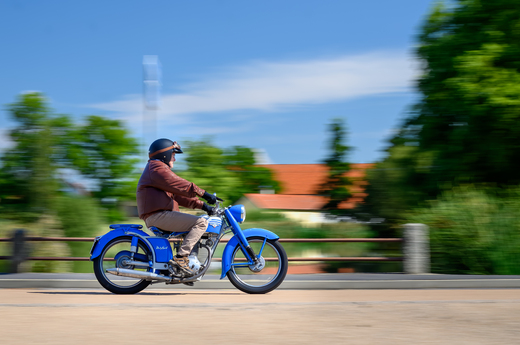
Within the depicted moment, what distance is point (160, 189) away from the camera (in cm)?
708

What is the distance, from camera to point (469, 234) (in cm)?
1218

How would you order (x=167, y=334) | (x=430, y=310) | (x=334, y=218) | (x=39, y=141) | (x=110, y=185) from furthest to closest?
(x=110, y=185)
(x=39, y=141)
(x=334, y=218)
(x=430, y=310)
(x=167, y=334)

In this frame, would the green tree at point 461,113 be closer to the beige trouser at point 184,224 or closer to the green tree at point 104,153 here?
the beige trouser at point 184,224

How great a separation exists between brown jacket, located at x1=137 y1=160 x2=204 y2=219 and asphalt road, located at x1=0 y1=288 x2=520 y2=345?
1105mm

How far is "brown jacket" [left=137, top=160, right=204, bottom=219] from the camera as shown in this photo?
22.6 feet

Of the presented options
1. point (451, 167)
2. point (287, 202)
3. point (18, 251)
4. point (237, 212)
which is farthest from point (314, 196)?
point (237, 212)

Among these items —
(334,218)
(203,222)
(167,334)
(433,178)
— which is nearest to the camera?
(167,334)

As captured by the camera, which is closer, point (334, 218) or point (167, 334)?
point (167, 334)

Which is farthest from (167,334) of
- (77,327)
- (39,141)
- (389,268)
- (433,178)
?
(39,141)

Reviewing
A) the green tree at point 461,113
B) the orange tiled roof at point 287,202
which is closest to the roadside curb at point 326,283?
the green tree at point 461,113

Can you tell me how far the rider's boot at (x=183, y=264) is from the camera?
6.86 meters

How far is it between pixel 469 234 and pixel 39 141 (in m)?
26.6

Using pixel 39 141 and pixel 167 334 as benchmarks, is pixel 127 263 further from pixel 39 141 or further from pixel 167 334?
pixel 39 141

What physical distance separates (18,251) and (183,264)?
185 inches
